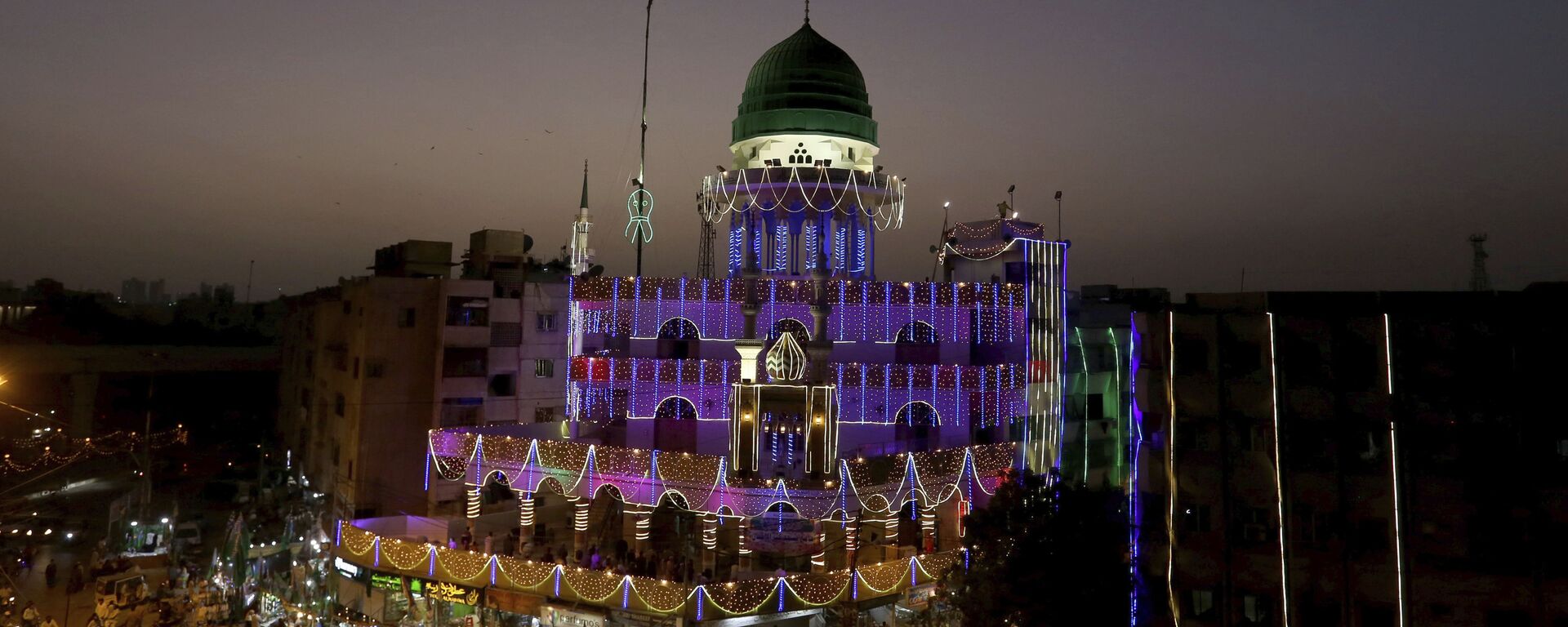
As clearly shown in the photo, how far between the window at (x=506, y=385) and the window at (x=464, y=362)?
30.7 inches

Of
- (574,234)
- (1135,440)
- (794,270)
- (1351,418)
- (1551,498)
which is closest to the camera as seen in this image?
(1551,498)

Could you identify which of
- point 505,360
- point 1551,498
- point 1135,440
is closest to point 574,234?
point 505,360

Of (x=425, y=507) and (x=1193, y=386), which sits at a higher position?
(x=1193, y=386)

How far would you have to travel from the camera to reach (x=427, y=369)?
36.8 meters

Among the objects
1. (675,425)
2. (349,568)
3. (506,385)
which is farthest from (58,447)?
(675,425)

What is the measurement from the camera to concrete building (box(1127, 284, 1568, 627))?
61.3ft

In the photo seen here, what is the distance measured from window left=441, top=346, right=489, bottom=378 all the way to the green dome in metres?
13.6

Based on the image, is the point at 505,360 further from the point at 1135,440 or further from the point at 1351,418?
the point at 1351,418

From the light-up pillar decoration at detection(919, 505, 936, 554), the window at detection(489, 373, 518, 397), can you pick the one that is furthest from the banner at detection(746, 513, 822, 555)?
the window at detection(489, 373, 518, 397)

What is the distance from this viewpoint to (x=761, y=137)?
115 feet

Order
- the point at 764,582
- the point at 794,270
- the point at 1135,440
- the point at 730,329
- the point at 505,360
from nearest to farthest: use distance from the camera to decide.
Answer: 1. the point at 764,582
2. the point at 1135,440
3. the point at 730,329
4. the point at 794,270
5. the point at 505,360

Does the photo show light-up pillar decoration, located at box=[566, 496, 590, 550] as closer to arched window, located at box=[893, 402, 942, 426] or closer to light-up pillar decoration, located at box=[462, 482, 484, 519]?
light-up pillar decoration, located at box=[462, 482, 484, 519]

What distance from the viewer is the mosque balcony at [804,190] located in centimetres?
3366

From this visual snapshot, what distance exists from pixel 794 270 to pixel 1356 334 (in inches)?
761
